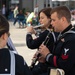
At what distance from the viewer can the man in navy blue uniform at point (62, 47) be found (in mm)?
3197

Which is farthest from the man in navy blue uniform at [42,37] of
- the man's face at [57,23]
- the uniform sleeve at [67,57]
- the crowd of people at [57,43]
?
the uniform sleeve at [67,57]

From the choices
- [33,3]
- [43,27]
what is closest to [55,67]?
[43,27]

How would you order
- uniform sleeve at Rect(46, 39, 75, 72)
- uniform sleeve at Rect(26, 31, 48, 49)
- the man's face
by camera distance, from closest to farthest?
uniform sleeve at Rect(46, 39, 75, 72) < the man's face < uniform sleeve at Rect(26, 31, 48, 49)

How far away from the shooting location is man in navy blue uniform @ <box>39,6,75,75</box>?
3.20 metres

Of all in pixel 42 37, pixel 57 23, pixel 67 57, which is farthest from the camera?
pixel 42 37

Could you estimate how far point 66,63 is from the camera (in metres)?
3.19

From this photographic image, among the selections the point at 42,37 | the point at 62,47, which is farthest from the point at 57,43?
the point at 42,37

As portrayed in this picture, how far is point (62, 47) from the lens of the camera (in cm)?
326

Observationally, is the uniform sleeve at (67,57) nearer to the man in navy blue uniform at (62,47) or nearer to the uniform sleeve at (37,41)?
the man in navy blue uniform at (62,47)

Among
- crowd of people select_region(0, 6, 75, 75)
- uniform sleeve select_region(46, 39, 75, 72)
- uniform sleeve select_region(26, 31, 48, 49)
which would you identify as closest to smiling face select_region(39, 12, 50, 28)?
crowd of people select_region(0, 6, 75, 75)

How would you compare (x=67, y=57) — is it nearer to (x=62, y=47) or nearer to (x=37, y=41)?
(x=62, y=47)

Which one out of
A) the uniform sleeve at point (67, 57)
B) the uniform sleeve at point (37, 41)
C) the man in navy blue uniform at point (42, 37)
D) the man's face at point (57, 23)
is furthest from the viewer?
the uniform sleeve at point (37, 41)

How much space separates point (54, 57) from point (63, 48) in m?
0.15

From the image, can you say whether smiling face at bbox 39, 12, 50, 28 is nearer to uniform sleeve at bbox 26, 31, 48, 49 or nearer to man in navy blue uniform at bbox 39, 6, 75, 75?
uniform sleeve at bbox 26, 31, 48, 49
